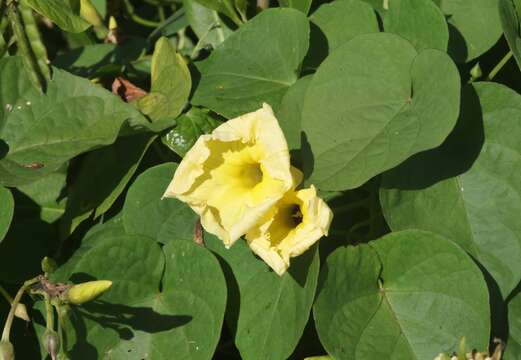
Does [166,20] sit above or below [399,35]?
below

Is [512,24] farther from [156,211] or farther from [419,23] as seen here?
[156,211]

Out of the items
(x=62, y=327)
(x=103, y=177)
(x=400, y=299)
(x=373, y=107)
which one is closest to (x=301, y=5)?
(x=373, y=107)

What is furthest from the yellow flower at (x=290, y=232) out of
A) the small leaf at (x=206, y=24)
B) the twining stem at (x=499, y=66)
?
the small leaf at (x=206, y=24)

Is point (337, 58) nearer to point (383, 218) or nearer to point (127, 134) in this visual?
point (383, 218)

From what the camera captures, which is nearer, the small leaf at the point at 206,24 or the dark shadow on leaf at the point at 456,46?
the dark shadow on leaf at the point at 456,46

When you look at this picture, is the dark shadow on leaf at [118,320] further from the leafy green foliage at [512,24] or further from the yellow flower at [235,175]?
the leafy green foliage at [512,24]

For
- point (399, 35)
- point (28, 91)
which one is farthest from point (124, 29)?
point (399, 35)
